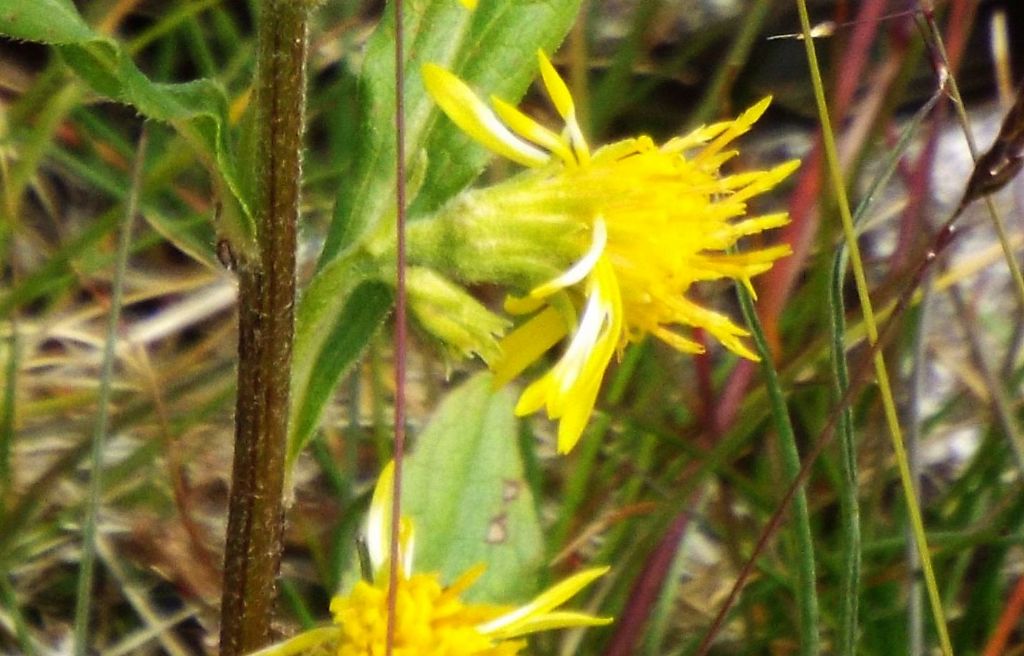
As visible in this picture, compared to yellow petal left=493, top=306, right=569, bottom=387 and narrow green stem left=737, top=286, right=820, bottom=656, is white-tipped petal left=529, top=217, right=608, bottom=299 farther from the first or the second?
narrow green stem left=737, top=286, right=820, bottom=656

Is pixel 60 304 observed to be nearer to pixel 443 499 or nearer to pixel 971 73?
pixel 443 499

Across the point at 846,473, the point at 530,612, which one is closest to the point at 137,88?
the point at 530,612

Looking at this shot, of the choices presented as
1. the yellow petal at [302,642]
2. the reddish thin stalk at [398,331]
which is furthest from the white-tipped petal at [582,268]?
the yellow petal at [302,642]

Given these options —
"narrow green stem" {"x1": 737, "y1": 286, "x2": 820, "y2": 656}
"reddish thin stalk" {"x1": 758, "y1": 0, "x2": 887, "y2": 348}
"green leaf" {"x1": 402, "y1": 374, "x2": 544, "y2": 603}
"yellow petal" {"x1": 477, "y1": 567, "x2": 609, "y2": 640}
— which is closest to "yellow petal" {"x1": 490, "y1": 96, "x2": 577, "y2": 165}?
"narrow green stem" {"x1": 737, "y1": 286, "x2": 820, "y2": 656}

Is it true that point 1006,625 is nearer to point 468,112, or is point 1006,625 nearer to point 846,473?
point 846,473

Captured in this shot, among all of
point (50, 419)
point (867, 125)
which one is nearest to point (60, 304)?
point (50, 419)
